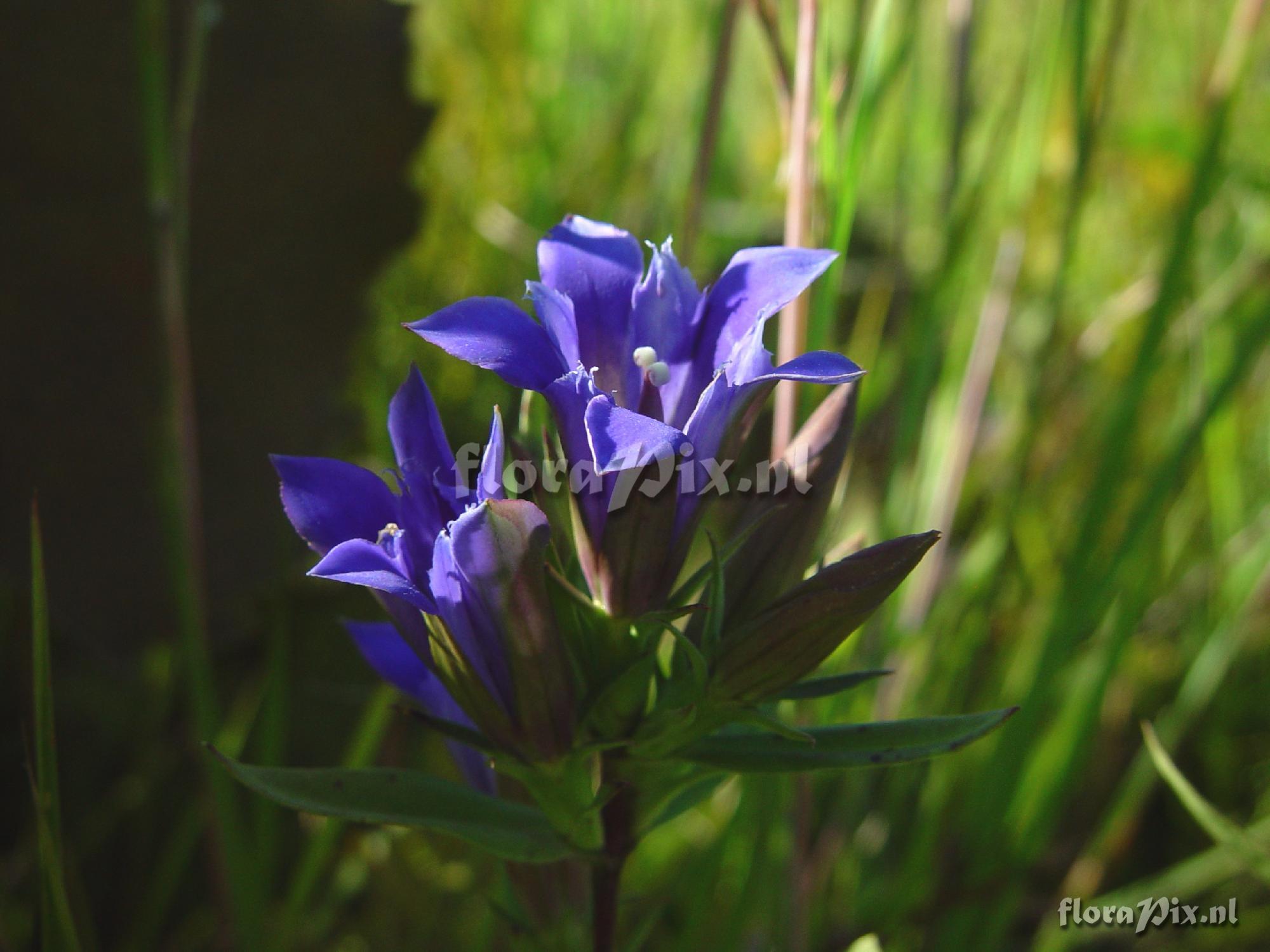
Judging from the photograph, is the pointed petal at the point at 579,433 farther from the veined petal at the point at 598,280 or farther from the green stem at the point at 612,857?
the green stem at the point at 612,857

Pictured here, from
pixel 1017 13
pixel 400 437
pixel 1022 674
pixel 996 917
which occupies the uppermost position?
pixel 1017 13

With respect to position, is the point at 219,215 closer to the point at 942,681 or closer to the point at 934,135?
the point at 942,681

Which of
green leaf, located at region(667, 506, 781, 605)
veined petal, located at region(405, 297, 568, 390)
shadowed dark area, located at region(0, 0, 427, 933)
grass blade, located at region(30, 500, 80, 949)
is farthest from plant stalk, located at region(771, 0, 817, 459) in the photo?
shadowed dark area, located at region(0, 0, 427, 933)

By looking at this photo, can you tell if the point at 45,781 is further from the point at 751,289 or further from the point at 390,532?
the point at 751,289

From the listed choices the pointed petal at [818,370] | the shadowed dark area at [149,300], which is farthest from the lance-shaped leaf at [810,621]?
the shadowed dark area at [149,300]

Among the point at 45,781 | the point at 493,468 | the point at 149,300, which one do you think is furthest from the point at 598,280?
the point at 149,300

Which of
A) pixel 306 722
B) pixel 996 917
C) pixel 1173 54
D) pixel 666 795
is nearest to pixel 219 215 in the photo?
pixel 306 722

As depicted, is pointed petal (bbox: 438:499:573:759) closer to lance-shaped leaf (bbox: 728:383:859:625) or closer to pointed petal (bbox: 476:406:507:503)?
pointed petal (bbox: 476:406:507:503)
